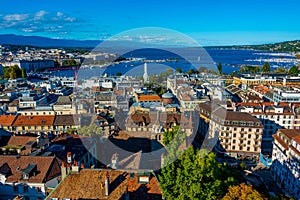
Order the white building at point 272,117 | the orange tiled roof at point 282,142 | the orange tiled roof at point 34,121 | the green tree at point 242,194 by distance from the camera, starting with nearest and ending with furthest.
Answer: the green tree at point 242,194, the orange tiled roof at point 282,142, the orange tiled roof at point 34,121, the white building at point 272,117

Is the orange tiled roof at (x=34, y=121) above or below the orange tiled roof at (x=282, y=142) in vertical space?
above

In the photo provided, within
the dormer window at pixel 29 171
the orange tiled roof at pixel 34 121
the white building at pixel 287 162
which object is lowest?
the white building at pixel 287 162

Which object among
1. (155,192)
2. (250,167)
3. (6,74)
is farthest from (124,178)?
(6,74)

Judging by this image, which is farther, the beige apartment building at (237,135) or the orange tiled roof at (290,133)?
the beige apartment building at (237,135)

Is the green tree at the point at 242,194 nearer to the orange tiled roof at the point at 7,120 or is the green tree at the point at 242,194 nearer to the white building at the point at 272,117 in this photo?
the white building at the point at 272,117

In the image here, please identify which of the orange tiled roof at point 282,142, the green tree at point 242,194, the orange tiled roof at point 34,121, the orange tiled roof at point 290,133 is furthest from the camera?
the orange tiled roof at point 34,121

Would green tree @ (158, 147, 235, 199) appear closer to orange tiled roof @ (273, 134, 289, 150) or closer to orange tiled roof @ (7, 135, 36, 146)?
orange tiled roof @ (273, 134, 289, 150)

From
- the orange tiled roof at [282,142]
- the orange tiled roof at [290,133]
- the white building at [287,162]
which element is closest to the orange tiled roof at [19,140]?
the white building at [287,162]
